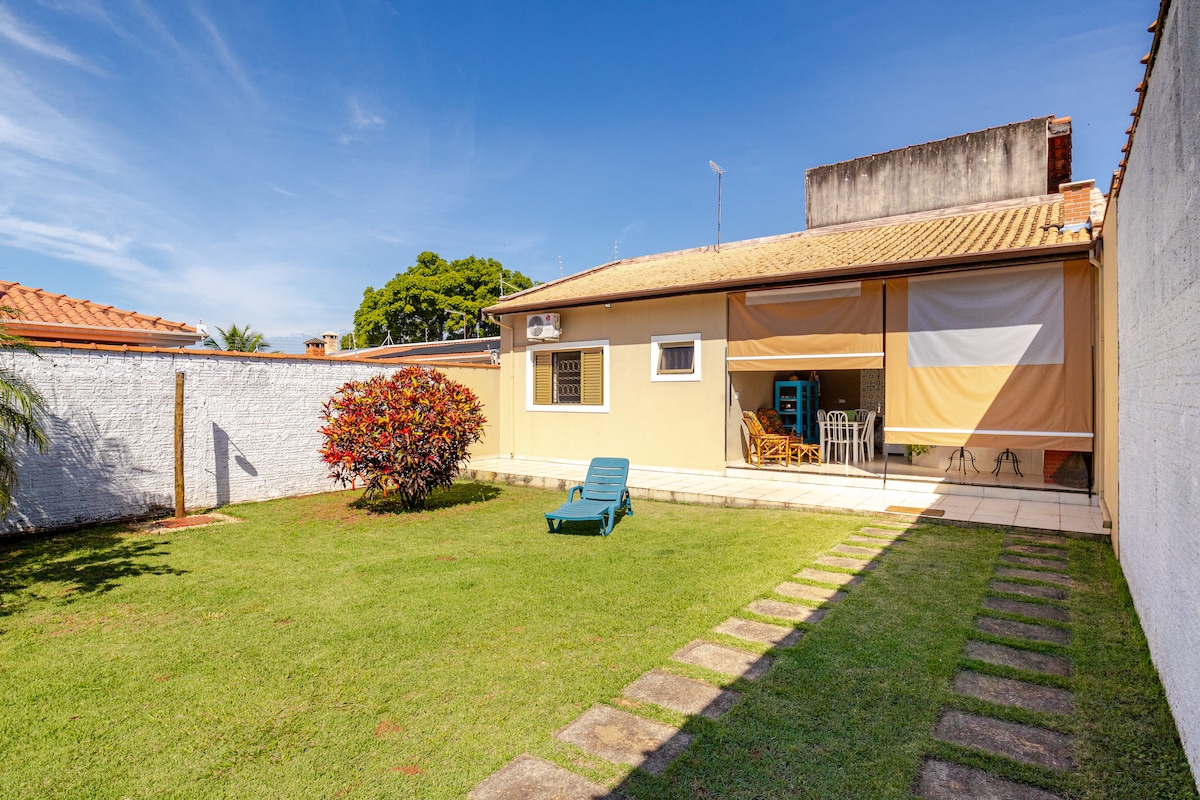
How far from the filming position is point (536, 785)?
A: 250 cm

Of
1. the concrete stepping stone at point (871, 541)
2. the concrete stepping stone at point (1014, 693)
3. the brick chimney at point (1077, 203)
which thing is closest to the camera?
the concrete stepping stone at point (1014, 693)

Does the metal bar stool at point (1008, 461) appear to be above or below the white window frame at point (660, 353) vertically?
below

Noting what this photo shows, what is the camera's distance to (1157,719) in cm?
290

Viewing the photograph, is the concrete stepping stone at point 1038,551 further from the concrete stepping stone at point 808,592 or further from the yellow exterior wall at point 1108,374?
the concrete stepping stone at point 808,592

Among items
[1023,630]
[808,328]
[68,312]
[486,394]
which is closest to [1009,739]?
[1023,630]

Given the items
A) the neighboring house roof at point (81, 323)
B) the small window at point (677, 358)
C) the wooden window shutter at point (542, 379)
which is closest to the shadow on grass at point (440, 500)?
the wooden window shutter at point (542, 379)

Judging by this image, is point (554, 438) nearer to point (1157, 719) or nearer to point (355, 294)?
point (1157, 719)

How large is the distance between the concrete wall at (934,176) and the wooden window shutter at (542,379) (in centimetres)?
901

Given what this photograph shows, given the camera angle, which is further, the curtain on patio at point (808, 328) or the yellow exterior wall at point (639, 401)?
the yellow exterior wall at point (639, 401)

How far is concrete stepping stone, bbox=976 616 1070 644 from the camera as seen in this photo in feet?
13.1

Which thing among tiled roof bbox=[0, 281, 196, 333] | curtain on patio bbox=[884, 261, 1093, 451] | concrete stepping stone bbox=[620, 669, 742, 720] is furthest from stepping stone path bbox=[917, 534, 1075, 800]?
tiled roof bbox=[0, 281, 196, 333]

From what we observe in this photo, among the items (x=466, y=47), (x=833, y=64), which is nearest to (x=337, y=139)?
(x=466, y=47)

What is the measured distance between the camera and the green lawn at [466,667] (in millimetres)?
2602

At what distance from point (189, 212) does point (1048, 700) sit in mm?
21659
